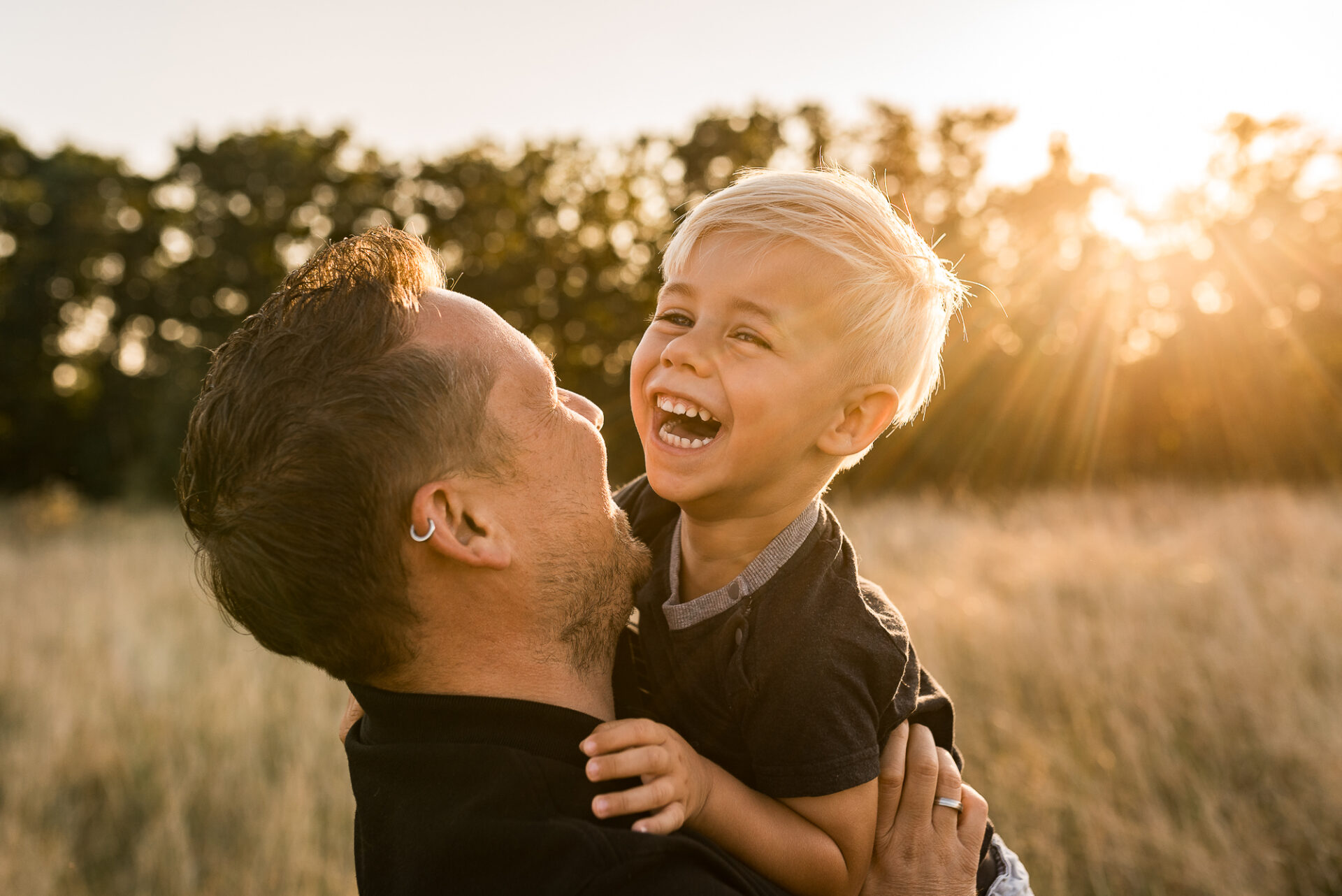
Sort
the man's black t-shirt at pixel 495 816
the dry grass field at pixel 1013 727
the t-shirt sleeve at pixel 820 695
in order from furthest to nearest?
1. the dry grass field at pixel 1013 727
2. the t-shirt sleeve at pixel 820 695
3. the man's black t-shirt at pixel 495 816

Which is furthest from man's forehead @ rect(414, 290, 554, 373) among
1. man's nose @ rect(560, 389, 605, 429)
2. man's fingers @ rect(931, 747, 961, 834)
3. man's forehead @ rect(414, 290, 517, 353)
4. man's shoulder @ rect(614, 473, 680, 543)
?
man's fingers @ rect(931, 747, 961, 834)

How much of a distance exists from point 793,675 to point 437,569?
0.78 m

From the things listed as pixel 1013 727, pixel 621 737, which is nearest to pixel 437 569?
pixel 621 737

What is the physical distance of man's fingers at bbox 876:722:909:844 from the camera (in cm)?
203

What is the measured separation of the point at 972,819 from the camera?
7.22ft

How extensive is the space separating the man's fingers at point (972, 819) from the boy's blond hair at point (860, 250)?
0.98 metres

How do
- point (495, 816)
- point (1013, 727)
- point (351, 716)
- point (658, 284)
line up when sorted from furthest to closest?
point (658, 284)
point (1013, 727)
point (351, 716)
point (495, 816)

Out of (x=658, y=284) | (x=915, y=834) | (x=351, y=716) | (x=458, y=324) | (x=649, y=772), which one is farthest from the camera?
(x=658, y=284)

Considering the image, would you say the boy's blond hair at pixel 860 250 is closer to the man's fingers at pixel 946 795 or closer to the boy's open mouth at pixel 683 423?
the boy's open mouth at pixel 683 423

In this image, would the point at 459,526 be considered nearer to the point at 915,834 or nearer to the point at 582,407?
the point at 582,407

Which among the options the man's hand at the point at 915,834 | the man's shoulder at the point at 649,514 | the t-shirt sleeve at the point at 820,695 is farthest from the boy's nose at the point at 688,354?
the man's hand at the point at 915,834

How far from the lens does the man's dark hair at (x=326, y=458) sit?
66.2 inches

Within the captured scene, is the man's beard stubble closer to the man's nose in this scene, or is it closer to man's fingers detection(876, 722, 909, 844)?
the man's nose

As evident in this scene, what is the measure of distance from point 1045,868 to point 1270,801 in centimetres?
127
